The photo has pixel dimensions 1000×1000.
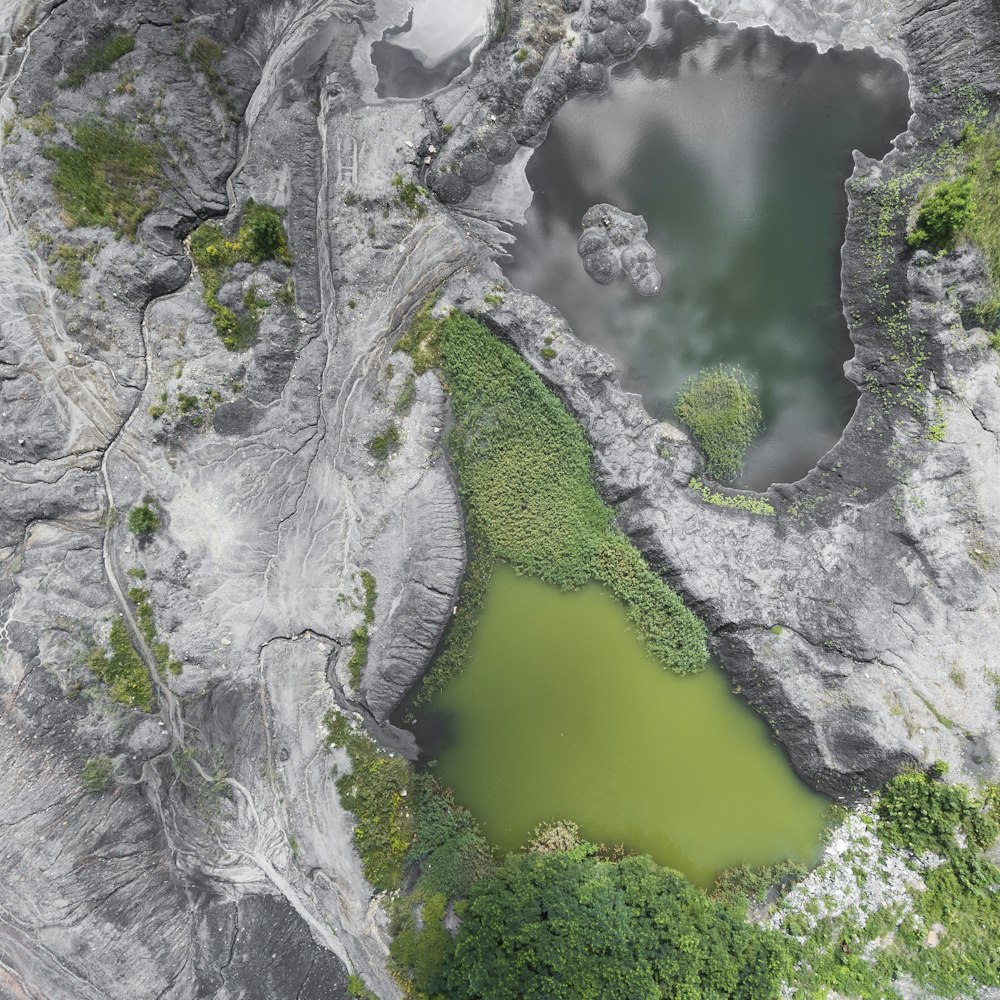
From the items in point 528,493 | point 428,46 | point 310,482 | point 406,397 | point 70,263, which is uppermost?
point 428,46

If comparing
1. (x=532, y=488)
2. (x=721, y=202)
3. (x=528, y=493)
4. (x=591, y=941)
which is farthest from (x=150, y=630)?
(x=721, y=202)

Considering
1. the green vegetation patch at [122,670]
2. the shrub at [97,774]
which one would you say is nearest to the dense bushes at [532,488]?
the green vegetation patch at [122,670]

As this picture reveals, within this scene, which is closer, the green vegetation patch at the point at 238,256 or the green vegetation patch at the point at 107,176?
Answer: the green vegetation patch at the point at 107,176

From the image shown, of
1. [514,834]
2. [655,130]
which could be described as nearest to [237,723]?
[514,834]

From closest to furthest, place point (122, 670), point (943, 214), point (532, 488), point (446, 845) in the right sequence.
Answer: point (122, 670), point (943, 214), point (446, 845), point (532, 488)

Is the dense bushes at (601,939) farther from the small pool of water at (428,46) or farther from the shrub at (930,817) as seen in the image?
the small pool of water at (428,46)

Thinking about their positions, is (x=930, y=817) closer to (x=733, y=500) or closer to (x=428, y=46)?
(x=733, y=500)
